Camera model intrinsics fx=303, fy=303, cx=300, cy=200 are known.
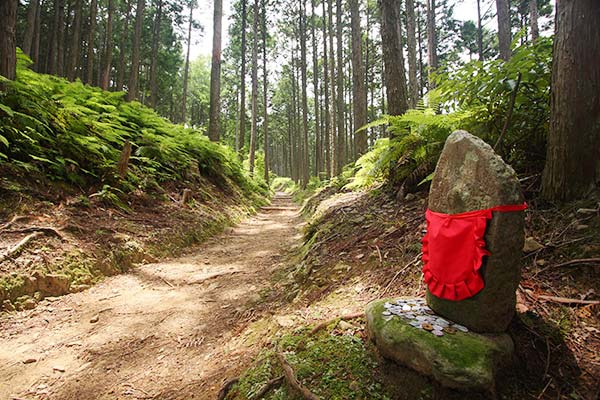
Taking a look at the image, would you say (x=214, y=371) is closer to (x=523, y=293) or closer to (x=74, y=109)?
(x=523, y=293)

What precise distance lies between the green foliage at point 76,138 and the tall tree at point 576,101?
6.59m

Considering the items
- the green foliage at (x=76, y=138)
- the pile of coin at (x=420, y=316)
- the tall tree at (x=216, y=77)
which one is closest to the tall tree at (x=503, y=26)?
the tall tree at (x=216, y=77)

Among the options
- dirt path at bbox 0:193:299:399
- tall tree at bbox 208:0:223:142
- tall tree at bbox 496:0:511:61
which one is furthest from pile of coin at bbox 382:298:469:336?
tall tree at bbox 496:0:511:61

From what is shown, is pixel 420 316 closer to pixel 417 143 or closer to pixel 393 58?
pixel 417 143

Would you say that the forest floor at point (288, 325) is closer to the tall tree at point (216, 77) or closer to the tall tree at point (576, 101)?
the tall tree at point (576, 101)

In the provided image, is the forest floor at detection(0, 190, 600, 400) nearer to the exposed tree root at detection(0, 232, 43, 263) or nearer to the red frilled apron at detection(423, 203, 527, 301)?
the red frilled apron at detection(423, 203, 527, 301)

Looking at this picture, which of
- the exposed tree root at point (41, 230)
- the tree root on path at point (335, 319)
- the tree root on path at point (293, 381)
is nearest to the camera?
the tree root on path at point (293, 381)

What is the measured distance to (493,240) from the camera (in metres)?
1.80

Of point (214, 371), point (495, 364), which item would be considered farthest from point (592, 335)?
point (214, 371)

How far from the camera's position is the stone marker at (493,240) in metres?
1.79

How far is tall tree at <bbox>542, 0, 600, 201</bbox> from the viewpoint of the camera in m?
2.55

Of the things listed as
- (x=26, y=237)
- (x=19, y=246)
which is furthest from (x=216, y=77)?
(x=19, y=246)

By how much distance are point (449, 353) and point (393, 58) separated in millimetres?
5503

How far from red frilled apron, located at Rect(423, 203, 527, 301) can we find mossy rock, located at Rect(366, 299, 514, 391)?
28cm
